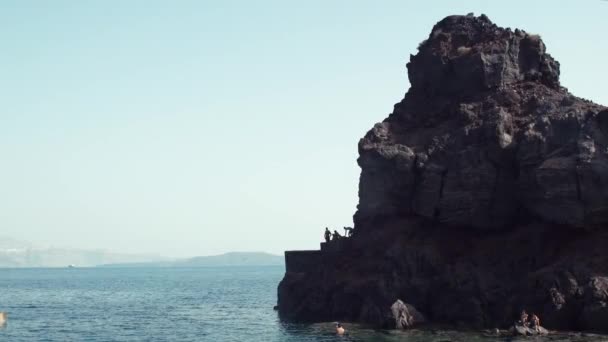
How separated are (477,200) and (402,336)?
15.5m

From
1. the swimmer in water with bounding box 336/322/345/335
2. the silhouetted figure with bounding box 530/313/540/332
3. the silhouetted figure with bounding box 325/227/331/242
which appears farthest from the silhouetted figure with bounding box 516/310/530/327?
the silhouetted figure with bounding box 325/227/331/242

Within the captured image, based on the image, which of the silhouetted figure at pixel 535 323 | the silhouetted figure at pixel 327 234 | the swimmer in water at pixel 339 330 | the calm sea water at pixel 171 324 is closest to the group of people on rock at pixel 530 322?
the silhouetted figure at pixel 535 323

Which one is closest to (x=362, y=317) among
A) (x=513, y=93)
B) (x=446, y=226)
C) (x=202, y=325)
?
(x=446, y=226)

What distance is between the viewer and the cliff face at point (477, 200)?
2586 inches

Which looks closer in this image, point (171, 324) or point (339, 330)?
point (339, 330)

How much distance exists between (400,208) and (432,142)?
776 centimetres

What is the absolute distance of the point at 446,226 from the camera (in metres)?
77.1

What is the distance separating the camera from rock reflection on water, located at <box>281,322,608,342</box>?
6109 cm

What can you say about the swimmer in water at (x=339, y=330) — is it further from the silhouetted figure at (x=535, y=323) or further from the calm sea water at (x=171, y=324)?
the silhouetted figure at (x=535, y=323)

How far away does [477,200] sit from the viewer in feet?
237

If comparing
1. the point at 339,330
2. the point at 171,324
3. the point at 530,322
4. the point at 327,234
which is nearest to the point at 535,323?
the point at 530,322

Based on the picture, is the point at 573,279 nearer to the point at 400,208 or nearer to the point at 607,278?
the point at 607,278

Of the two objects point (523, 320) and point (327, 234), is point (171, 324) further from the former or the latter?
point (523, 320)

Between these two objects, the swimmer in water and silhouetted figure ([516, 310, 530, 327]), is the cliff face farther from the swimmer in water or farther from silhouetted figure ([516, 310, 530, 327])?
the swimmer in water
